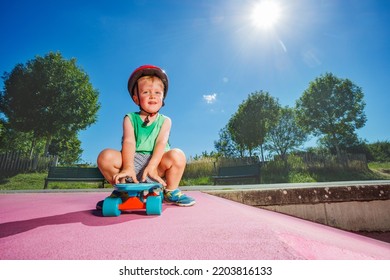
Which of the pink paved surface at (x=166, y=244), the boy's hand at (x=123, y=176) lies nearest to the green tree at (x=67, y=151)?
the boy's hand at (x=123, y=176)

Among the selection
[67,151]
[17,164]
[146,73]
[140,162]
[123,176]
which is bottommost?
[123,176]

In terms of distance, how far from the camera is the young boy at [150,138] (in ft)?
6.65

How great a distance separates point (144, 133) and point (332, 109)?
93.0 feet

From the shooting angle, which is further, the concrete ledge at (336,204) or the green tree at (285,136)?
the green tree at (285,136)

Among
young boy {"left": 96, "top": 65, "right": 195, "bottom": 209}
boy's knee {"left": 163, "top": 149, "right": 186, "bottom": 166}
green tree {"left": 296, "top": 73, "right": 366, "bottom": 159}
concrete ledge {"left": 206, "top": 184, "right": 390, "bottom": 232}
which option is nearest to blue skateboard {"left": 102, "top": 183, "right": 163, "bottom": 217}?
young boy {"left": 96, "top": 65, "right": 195, "bottom": 209}

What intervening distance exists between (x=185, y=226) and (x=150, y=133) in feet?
4.02

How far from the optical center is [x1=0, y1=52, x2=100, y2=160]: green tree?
17469mm

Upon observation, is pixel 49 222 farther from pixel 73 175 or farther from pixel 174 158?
pixel 73 175

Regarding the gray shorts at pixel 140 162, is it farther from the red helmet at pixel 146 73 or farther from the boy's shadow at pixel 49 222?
the red helmet at pixel 146 73

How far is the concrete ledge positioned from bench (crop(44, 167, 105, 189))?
7024mm

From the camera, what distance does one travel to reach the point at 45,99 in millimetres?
17547

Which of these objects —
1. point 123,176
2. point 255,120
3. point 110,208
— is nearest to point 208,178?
point 123,176

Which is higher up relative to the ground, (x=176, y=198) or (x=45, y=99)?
(x=45, y=99)

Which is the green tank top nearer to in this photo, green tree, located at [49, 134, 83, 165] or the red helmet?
the red helmet
